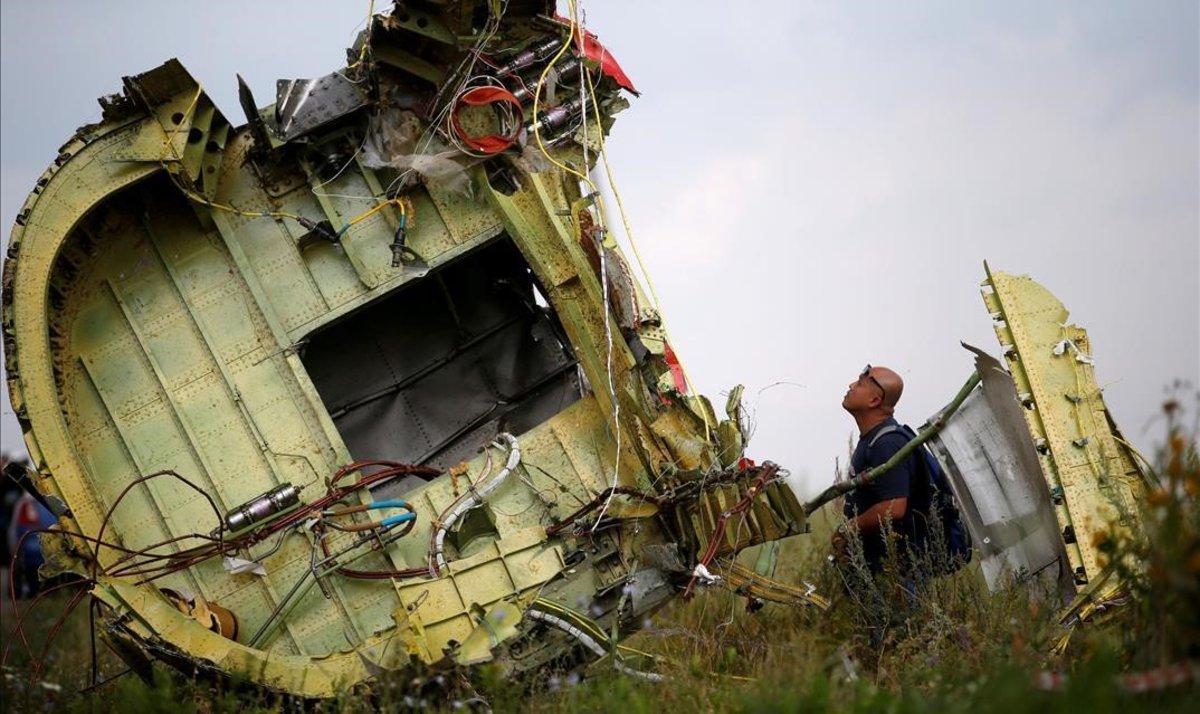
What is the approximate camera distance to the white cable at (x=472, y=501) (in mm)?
7055

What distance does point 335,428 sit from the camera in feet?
25.2

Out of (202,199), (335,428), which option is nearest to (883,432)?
(335,428)

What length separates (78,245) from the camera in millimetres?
7465

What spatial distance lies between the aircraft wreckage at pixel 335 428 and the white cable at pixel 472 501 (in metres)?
0.03

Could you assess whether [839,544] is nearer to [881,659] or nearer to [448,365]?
[881,659]

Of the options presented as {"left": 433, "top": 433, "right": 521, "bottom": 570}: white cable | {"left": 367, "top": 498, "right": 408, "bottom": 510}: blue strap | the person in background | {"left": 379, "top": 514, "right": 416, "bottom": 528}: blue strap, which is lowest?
{"left": 433, "top": 433, "right": 521, "bottom": 570}: white cable

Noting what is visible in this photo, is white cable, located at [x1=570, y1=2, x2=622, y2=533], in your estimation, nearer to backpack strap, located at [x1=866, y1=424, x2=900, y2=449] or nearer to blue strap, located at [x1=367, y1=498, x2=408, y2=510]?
blue strap, located at [x1=367, y1=498, x2=408, y2=510]

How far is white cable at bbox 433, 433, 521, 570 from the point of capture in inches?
278

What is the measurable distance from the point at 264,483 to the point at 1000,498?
4.83 metres

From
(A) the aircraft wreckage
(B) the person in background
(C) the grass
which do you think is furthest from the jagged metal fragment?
(B) the person in background

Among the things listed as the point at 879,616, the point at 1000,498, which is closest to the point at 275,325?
the point at 879,616

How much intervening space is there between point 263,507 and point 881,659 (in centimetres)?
395

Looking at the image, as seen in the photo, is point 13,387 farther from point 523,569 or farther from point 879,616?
point 879,616

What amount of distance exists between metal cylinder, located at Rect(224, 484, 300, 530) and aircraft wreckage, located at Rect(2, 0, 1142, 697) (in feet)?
0.06
